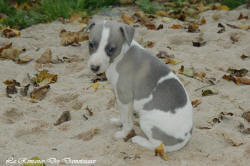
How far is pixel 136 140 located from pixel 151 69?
31.2 inches

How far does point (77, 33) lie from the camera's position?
6.11 m

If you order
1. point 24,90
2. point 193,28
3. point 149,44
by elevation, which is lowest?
point 24,90

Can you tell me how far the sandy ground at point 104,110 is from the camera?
123 inches

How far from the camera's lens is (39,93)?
4.31 metres

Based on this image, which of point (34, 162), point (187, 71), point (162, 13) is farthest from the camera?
point (162, 13)

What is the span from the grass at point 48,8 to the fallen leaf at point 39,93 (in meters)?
2.81

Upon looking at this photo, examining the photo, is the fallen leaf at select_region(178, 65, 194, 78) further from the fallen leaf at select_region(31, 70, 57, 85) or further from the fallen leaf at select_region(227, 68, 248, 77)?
the fallen leaf at select_region(31, 70, 57, 85)

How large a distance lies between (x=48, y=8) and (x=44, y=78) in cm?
292


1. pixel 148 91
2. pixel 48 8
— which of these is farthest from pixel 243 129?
pixel 48 8

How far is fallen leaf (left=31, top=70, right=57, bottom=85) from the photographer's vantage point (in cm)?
464

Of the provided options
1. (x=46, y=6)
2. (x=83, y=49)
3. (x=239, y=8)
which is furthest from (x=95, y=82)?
(x=239, y=8)

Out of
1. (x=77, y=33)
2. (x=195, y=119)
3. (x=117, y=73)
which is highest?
(x=117, y=73)

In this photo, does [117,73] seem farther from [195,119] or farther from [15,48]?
[15,48]

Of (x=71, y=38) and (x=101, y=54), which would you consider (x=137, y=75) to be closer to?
(x=101, y=54)
